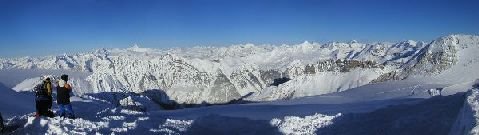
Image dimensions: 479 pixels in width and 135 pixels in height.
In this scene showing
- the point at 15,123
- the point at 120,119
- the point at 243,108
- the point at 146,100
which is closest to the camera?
the point at 15,123

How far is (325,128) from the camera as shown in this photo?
2500cm

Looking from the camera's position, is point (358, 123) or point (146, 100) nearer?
point (358, 123)

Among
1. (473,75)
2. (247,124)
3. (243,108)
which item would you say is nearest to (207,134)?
(247,124)

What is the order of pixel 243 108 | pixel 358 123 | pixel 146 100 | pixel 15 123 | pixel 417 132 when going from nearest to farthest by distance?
1. pixel 417 132
2. pixel 15 123
3. pixel 358 123
4. pixel 243 108
5. pixel 146 100

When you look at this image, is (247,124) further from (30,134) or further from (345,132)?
(30,134)

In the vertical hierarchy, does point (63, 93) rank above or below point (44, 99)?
above

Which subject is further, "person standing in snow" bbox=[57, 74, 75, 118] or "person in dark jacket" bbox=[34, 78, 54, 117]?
"person standing in snow" bbox=[57, 74, 75, 118]

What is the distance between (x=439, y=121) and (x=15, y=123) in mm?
16090

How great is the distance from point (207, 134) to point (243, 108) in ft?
49.9

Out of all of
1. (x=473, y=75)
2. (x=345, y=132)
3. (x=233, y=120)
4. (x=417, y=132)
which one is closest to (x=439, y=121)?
(x=417, y=132)

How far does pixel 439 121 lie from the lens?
20766 millimetres

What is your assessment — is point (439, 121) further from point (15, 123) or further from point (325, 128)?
point (15, 123)

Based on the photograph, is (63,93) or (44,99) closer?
(44,99)

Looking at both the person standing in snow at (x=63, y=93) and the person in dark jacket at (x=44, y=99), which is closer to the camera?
the person in dark jacket at (x=44, y=99)
